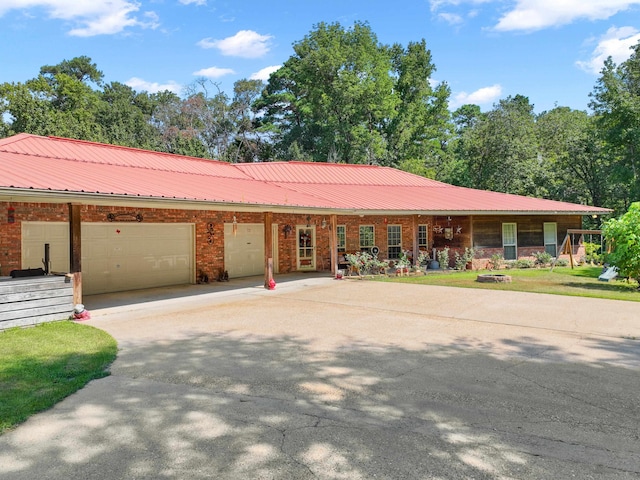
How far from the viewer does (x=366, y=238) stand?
730 inches

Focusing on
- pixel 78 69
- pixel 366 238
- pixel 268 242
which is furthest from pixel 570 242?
pixel 78 69

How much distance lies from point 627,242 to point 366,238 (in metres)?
9.08

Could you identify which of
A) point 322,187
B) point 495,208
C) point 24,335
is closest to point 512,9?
point 495,208

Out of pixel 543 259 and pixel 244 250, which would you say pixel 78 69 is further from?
pixel 543 259

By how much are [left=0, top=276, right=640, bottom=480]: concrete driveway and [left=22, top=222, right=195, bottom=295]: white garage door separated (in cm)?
408

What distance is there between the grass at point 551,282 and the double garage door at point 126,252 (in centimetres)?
652

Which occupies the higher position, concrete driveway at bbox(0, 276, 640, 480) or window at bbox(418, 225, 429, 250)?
window at bbox(418, 225, 429, 250)

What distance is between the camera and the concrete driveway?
3.25 meters

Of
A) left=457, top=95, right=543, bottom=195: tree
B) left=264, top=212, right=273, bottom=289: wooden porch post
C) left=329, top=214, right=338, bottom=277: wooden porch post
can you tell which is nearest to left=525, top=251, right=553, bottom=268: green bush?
left=329, top=214, right=338, bottom=277: wooden porch post

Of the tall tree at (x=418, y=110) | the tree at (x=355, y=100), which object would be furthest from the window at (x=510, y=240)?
the tall tree at (x=418, y=110)

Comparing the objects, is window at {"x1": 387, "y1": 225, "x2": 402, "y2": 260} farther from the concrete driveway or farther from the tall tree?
the tall tree

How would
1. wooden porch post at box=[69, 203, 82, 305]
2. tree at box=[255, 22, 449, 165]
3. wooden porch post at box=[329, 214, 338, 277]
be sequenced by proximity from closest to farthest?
wooden porch post at box=[69, 203, 82, 305]
wooden porch post at box=[329, 214, 338, 277]
tree at box=[255, 22, 449, 165]

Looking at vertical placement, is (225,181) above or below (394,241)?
above

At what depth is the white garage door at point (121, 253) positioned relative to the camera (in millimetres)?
10844
